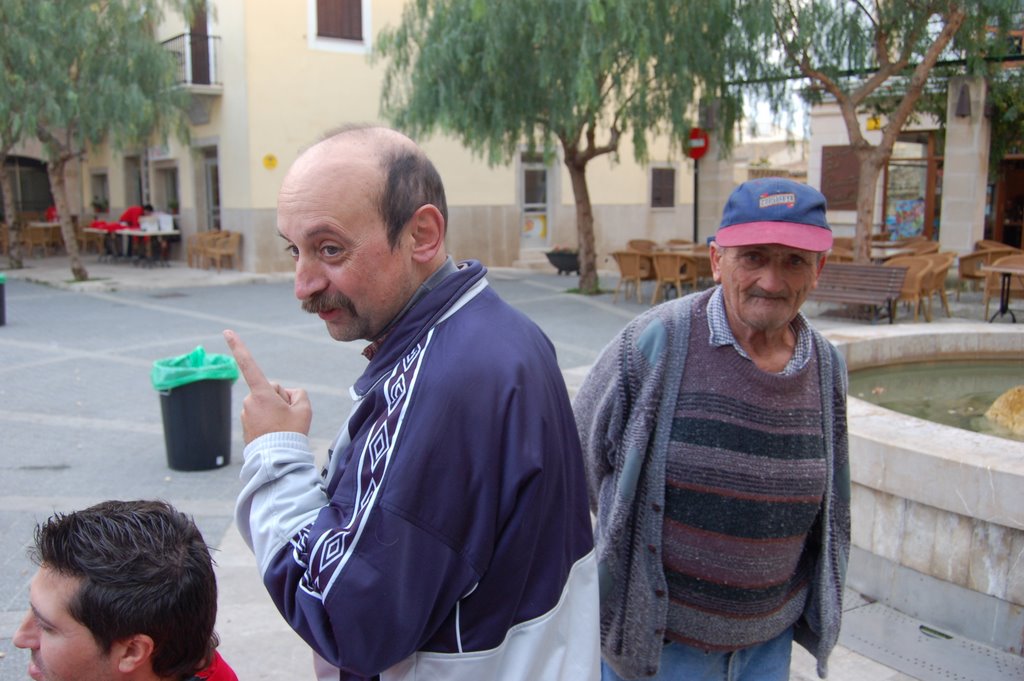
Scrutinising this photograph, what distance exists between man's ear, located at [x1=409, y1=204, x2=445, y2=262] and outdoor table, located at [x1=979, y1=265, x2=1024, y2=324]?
36.9ft

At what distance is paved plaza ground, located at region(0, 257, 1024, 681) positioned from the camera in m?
3.98

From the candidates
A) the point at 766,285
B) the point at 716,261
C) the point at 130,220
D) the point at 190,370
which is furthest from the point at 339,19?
the point at 766,285

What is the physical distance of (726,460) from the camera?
2076 millimetres

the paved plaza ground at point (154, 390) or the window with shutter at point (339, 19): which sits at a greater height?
the window with shutter at point (339, 19)

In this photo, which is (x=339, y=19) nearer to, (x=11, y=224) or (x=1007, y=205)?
(x=11, y=224)

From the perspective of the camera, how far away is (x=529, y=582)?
1.40 meters

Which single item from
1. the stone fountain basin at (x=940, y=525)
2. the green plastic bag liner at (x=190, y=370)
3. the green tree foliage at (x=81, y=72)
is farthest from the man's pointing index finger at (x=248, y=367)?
the green tree foliage at (x=81, y=72)

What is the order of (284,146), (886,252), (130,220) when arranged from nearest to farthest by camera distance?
A: (886,252) → (284,146) → (130,220)

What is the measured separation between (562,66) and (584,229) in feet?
11.2

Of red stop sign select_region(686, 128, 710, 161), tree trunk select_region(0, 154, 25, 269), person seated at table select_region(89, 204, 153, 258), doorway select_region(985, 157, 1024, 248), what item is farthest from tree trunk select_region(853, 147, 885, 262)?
tree trunk select_region(0, 154, 25, 269)

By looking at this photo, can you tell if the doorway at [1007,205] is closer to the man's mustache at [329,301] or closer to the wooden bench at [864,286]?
the wooden bench at [864,286]

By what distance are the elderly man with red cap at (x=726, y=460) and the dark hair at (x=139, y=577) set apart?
0.93 meters

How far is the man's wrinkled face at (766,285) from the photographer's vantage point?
2145 millimetres

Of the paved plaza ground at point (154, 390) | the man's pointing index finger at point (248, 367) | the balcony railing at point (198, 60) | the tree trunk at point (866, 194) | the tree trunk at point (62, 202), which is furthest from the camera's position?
the balcony railing at point (198, 60)
